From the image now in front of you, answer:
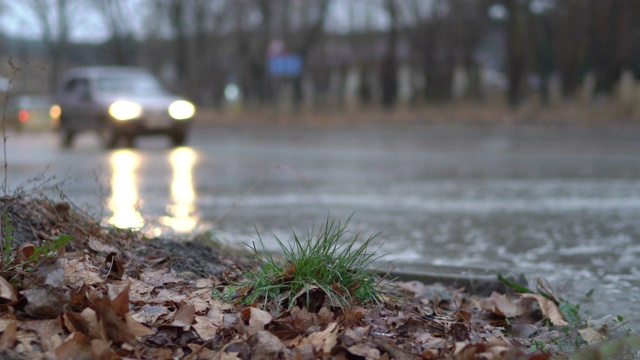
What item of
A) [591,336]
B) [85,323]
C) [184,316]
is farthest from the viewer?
[591,336]

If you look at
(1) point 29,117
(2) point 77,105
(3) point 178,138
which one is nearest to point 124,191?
(3) point 178,138

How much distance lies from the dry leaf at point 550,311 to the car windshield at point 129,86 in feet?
52.6

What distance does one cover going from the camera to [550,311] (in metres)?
4.14

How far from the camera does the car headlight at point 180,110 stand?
18.6m

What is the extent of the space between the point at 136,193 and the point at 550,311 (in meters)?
6.02

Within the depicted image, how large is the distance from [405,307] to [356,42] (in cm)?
4781

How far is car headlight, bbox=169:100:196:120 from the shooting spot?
18.6 meters

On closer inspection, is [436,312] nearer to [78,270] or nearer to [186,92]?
[78,270]

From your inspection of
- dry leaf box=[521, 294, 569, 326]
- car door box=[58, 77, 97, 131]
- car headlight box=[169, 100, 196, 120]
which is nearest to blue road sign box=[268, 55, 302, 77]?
car door box=[58, 77, 97, 131]

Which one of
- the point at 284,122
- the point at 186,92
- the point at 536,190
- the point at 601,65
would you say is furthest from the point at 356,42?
the point at 536,190

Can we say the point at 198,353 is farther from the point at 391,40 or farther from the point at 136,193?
the point at 391,40

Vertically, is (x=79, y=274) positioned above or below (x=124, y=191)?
above

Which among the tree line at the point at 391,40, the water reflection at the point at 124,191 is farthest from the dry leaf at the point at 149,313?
the tree line at the point at 391,40

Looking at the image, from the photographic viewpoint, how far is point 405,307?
11.6 ft
